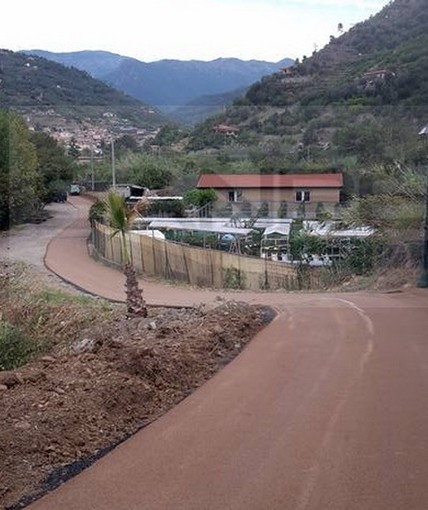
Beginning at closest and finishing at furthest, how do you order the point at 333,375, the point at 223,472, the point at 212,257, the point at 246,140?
the point at 223,472, the point at 333,375, the point at 212,257, the point at 246,140

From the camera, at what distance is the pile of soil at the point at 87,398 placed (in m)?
5.93

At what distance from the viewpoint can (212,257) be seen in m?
30.6

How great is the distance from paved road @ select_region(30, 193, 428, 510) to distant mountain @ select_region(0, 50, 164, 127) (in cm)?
12446

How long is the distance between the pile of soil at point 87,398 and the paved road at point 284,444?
23cm

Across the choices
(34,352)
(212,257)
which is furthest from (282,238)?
(34,352)

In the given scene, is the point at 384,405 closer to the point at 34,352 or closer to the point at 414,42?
the point at 34,352

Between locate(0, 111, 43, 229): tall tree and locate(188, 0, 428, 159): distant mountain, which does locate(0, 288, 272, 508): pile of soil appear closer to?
locate(188, 0, 428, 159): distant mountain

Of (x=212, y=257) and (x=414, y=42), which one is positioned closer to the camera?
(x=212, y=257)

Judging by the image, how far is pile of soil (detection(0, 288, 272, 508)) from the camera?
19.4 ft

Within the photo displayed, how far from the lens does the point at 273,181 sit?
64.6 m

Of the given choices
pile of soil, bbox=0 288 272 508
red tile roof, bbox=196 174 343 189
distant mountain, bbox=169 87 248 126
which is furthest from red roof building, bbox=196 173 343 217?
distant mountain, bbox=169 87 248 126

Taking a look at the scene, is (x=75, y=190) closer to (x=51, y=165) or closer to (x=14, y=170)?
(x=51, y=165)

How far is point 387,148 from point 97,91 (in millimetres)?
117704

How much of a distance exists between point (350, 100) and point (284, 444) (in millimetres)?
96722
